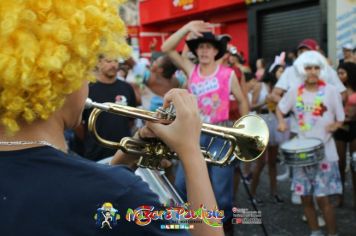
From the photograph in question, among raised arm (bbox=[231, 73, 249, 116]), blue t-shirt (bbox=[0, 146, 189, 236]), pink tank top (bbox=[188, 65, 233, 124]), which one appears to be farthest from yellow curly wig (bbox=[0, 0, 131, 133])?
raised arm (bbox=[231, 73, 249, 116])

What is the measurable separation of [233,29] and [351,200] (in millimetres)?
11529

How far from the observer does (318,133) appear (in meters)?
4.08

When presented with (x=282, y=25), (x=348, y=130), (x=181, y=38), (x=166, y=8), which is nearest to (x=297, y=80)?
(x=348, y=130)

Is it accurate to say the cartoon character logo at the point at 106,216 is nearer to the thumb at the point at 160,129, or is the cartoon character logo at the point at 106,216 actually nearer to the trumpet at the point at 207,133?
the thumb at the point at 160,129

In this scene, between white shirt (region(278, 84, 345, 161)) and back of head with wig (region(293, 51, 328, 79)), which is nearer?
white shirt (region(278, 84, 345, 161))

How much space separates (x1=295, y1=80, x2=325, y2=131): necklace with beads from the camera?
160 inches

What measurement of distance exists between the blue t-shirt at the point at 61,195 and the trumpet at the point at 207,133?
0.59m

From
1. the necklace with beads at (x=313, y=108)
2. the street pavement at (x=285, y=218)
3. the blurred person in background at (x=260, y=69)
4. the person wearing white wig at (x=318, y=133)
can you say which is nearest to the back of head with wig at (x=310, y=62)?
the person wearing white wig at (x=318, y=133)

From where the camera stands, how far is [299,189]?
4051mm

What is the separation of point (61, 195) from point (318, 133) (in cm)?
345

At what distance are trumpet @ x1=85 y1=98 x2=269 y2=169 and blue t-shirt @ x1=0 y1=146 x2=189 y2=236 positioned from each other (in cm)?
59

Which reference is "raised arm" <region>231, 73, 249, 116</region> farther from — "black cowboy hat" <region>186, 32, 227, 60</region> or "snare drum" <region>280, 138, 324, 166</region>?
"snare drum" <region>280, 138, 324, 166</region>

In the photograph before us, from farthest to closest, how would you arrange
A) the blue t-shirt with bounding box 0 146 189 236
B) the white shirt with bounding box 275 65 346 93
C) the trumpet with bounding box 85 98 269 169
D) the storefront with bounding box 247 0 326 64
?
the storefront with bounding box 247 0 326 64, the white shirt with bounding box 275 65 346 93, the trumpet with bounding box 85 98 269 169, the blue t-shirt with bounding box 0 146 189 236

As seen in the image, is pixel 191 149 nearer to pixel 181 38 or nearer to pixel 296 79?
pixel 181 38
